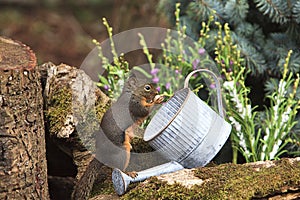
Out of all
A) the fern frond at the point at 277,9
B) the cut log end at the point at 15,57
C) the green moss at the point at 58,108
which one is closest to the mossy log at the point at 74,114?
the green moss at the point at 58,108

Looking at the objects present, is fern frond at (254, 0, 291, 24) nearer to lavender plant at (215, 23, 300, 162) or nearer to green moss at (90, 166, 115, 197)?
lavender plant at (215, 23, 300, 162)

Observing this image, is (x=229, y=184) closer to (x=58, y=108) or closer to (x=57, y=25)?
(x=58, y=108)

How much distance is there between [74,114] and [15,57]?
44cm

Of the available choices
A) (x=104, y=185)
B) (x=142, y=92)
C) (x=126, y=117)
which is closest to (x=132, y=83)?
(x=142, y=92)

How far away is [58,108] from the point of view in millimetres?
3100

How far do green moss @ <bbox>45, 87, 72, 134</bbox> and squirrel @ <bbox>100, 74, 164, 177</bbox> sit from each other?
9.8 inches

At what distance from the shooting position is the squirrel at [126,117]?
2.86m

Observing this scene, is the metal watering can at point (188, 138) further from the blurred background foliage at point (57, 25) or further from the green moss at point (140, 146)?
the blurred background foliage at point (57, 25)

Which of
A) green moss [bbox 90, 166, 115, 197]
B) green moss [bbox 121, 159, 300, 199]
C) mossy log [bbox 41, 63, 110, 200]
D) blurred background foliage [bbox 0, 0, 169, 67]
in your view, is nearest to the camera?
green moss [bbox 121, 159, 300, 199]

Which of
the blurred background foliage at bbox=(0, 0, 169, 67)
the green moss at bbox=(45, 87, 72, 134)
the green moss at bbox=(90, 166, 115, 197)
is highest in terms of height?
the green moss at bbox=(45, 87, 72, 134)

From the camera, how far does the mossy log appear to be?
302cm

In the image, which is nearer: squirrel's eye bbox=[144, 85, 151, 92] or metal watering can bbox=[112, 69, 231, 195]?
metal watering can bbox=[112, 69, 231, 195]

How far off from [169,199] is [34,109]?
77 centimetres

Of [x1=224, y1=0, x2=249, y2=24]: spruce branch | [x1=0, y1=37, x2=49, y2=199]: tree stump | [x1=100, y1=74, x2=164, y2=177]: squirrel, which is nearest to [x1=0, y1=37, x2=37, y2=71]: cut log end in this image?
[x1=0, y1=37, x2=49, y2=199]: tree stump
